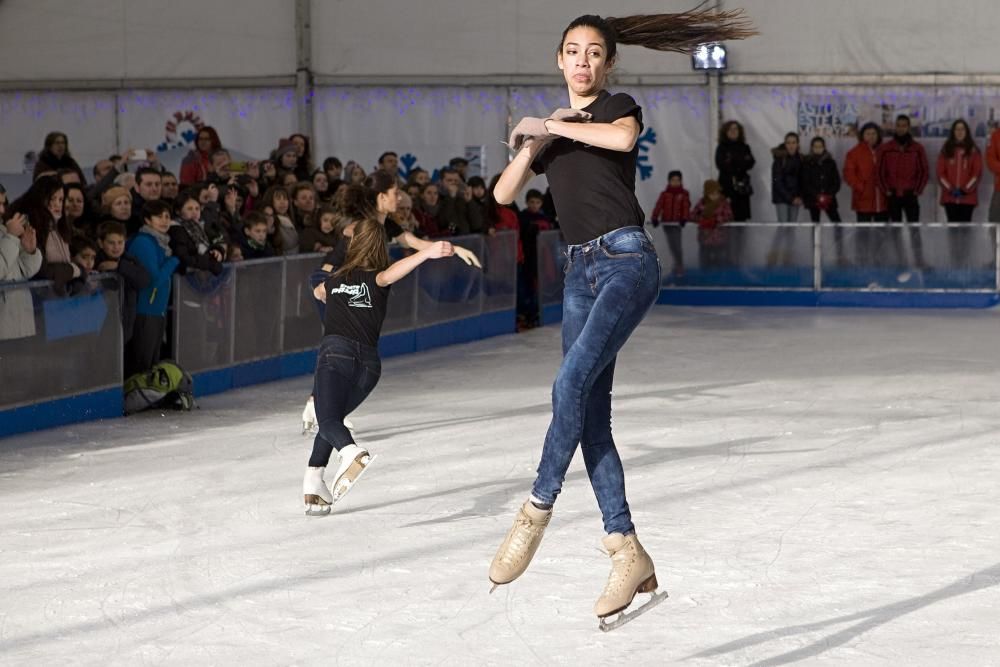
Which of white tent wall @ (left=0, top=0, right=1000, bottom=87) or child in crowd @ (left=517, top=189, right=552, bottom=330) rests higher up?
white tent wall @ (left=0, top=0, right=1000, bottom=87)

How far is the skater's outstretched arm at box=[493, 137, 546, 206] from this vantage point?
15.6 feet

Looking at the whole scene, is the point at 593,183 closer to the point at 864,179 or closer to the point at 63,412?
the point at 63,412

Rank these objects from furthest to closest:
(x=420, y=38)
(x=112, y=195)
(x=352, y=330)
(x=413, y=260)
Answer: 1. (x=420, y=38)
2. (x=112, y=195)
3. (x=352, y=330)
4. (x=413, y=260)

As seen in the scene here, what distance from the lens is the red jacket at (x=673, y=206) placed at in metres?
19.8

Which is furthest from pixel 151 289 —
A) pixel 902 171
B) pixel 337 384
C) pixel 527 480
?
pixel 902 171

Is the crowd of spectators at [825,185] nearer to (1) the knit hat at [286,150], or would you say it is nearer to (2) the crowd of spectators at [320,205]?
(2) the crowd of spectators at [320,205]

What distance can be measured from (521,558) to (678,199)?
50.2 feet

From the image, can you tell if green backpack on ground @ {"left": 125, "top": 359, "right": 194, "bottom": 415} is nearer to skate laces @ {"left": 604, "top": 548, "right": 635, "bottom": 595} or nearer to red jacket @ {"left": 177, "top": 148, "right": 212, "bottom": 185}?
red jacket @ {"left": 177, "top": 148, "right": 212, "bottom": 185}

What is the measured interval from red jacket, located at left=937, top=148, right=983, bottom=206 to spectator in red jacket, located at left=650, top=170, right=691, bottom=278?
9.54 feet

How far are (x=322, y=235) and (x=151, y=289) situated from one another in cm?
238

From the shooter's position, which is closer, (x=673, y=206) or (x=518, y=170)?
(x=518, y=170)

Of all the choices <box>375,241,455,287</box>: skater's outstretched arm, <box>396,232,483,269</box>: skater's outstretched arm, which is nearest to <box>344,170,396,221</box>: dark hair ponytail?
<box>396,232,483,269</box>: skater's outstretched arm

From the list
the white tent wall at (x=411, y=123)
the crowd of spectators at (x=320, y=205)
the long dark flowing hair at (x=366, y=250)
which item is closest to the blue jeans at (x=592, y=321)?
the long dark flowing hair at (x=366, y=250)

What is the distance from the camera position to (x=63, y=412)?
34.2 feet
